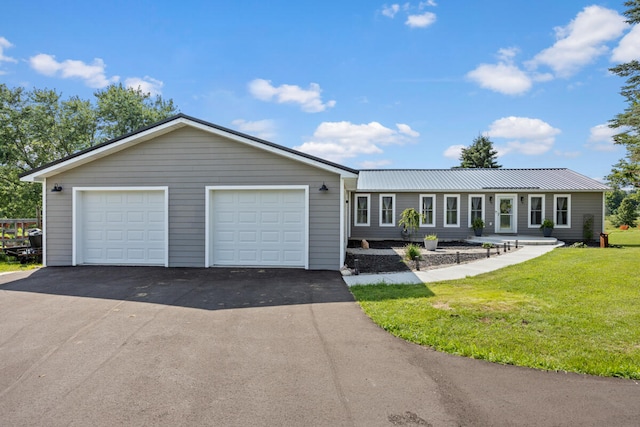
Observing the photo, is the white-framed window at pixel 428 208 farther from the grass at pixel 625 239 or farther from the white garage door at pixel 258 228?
the white garage door at pixel 258 228

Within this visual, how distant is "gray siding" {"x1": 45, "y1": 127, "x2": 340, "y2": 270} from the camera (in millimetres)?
9820

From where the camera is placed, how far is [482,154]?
140 feet

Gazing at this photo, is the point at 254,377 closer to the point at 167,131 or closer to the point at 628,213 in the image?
the point at 167,131

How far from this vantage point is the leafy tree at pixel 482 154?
42.8 m

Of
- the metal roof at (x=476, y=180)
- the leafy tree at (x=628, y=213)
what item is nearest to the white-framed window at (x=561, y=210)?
the metal roof at (x=476, y=180)

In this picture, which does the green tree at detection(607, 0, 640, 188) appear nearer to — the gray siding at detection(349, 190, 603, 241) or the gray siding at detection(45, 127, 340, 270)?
the gray siding at detection(349, 190, 603, 241)

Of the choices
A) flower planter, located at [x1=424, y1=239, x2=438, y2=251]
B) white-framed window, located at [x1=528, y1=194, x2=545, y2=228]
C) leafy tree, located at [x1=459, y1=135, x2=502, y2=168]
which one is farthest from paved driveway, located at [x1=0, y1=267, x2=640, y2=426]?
leafy tree, located at [x1=459, y1=135, x2=502, y2=168]

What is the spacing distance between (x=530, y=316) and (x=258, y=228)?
7077 millimetres

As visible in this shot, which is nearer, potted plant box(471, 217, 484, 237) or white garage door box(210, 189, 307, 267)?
white garage door box(210, 189, 307, 267)

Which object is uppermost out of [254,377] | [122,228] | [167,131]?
[167,131]

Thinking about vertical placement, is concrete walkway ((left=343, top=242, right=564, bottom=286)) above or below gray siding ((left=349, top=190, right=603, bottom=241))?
below

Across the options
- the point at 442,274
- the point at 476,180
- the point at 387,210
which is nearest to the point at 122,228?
the point at 442,274

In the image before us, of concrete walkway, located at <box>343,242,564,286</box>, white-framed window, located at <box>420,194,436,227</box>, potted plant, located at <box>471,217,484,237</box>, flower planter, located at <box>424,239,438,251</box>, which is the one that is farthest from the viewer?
white-framed window, located at <box>420,194,436,227</box>

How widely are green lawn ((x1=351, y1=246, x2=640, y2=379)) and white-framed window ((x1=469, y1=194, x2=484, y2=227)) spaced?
969 centimetres
